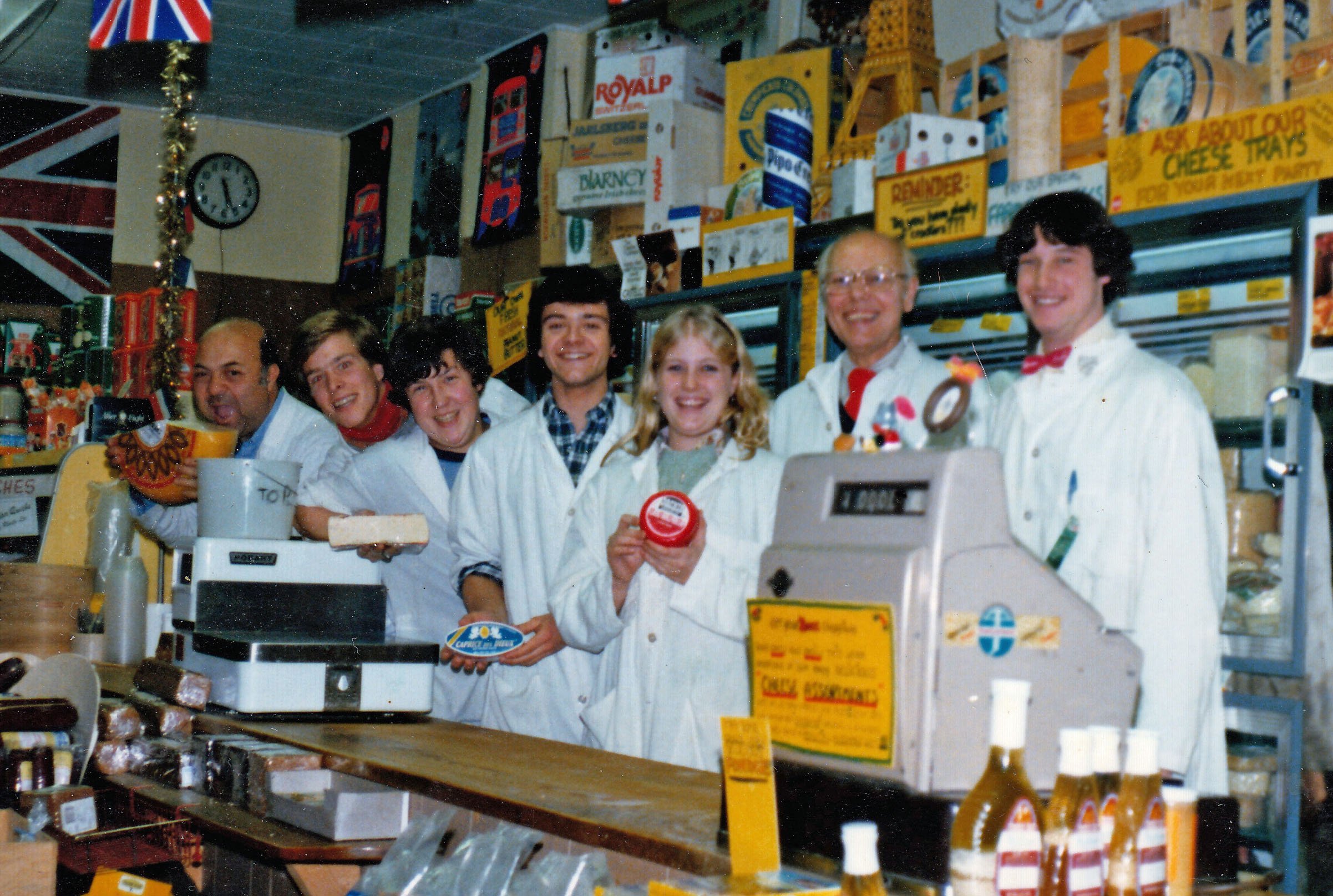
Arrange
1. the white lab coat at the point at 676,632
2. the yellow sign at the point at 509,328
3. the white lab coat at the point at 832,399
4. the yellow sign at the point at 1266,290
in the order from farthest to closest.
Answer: the yellow sign at the point at 509,328 < the yellow sign at the point at 1266,290 < the white lab coat at the point at 832,399 < the white lab coat at the point at 676,632

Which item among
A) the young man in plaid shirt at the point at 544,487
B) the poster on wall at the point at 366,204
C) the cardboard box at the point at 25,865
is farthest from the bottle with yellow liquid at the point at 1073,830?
the poster on wall at the point at 366,204

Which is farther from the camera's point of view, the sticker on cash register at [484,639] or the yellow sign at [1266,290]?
the yellow sign at [1266,290]

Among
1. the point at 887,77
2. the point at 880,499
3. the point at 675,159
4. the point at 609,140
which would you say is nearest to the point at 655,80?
the point at 609,140

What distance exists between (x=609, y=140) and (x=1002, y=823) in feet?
13.7

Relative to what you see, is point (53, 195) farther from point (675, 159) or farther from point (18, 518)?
point (675, 159)

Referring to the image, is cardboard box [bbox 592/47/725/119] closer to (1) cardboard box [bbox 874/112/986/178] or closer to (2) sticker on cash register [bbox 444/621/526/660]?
(1) cardboard box [bbox 874/112/986/178]

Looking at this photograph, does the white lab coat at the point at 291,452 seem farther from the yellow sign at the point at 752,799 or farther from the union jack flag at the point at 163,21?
the yellow sign at the point at 752,799

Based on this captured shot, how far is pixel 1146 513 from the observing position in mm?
2461

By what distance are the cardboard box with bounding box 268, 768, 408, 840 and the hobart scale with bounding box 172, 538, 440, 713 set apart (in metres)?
0.43

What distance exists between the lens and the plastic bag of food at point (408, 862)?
1.75m

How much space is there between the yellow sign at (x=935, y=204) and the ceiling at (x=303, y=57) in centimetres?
306

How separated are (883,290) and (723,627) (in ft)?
3.09

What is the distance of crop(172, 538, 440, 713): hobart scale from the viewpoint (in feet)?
8.70

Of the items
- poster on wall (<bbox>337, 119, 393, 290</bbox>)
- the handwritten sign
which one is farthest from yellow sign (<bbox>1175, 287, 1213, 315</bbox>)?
poster on wall (<bbox>337, 119, 393, 290</bbox>)
